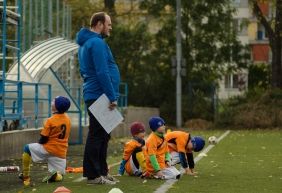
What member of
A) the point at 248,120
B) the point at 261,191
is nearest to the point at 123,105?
the point at 248,120

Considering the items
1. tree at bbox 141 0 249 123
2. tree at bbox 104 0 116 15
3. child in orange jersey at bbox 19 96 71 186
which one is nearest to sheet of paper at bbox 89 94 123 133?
child in orange jersey at bbox 19 96 71 186

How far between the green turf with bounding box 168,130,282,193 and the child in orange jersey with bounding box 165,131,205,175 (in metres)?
0.24

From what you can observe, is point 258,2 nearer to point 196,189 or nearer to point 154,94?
point 154,94

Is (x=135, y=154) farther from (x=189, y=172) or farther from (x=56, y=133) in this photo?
(x=56, y=133)

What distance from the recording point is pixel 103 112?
11.0m

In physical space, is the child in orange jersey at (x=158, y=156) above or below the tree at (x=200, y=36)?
below

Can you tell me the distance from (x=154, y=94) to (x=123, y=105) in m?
8.90

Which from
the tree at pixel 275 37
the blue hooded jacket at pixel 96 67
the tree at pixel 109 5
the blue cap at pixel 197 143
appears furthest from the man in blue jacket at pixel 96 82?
the tree at pixel 109 5

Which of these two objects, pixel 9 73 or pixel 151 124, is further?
pixel 9 73

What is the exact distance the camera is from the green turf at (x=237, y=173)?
10625 millimetres

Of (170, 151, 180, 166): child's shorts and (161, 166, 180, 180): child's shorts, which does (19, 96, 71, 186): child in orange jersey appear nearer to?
(161, 166, 180, 180): child's shorts

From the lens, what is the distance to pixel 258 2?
42125 millimetres

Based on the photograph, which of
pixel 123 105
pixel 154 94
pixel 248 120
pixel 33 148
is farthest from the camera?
pixel 154 94

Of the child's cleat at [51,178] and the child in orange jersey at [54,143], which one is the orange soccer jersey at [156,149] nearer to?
the child in orange jersey at [54,143]
